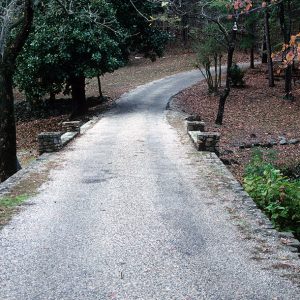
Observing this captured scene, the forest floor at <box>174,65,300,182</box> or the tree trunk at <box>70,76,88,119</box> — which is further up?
the tree trunk at <box>70,76,88,119</box>

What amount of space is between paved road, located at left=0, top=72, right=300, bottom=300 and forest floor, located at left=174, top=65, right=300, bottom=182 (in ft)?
14.3

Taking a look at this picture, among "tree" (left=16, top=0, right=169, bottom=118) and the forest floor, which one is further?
"tree" (left=16, top=0, right=169, bottom=118)

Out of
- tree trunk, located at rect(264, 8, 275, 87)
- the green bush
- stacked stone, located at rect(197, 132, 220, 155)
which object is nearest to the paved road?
the green bush

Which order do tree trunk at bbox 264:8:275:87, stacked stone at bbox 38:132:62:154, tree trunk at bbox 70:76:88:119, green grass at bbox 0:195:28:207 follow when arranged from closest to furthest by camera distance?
green grass at bbox 0:195:28:207, stacked stone at bbox 38:132:62:154, tree trunk at bbox 70:76:88:119, tree trunk at bbox 264:8:275:87

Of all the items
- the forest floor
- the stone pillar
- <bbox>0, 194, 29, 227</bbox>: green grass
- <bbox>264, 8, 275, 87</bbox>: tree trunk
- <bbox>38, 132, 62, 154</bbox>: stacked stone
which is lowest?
the forest floor

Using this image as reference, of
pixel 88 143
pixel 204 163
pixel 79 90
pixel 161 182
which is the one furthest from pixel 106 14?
pixel 161 182

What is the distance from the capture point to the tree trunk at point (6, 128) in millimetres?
12258

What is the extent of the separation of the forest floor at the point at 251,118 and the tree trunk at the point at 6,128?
647 cm

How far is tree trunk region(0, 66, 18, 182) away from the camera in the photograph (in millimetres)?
12258

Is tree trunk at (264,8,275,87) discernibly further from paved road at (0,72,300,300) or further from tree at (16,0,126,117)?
paved road at (0,72,300,300)

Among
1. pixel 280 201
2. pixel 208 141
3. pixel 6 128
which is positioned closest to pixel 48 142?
pixel 6 128

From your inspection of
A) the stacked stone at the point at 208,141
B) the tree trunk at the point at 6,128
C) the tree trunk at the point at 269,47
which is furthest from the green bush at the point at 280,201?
the tree trunk at the point at 269,47

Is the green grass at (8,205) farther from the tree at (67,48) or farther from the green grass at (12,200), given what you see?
the tree at (67,48)

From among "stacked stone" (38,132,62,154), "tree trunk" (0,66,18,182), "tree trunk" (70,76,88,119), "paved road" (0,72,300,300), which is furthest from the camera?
"tree trunk" (70,76,88,119)
